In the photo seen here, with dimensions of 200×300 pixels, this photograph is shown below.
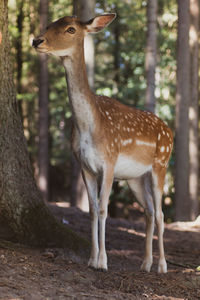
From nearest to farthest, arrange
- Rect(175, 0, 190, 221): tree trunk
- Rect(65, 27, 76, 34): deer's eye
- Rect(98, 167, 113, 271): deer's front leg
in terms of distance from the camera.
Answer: Rect(65, 27, 76, 34): deer's eye → Rect(98, 167, 113, 271): deer's front leg → Rect(175, 0, 190, 221): tree trunk

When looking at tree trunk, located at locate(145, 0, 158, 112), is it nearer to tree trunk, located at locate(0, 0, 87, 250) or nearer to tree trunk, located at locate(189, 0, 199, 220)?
tree trunk, located at locate(189, 0, 199, 220)

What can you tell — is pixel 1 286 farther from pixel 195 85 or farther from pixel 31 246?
pixel 195 85

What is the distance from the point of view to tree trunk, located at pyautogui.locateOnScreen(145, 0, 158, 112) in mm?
14195

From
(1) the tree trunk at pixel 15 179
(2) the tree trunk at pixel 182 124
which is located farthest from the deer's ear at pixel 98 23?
(2) the tree trunk at pixel 182 124

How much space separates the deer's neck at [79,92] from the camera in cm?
712

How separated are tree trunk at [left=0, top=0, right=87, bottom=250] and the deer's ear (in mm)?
1130

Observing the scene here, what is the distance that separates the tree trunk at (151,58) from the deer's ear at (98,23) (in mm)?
6952

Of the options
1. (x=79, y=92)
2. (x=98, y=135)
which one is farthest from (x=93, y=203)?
(x=79, y=92)

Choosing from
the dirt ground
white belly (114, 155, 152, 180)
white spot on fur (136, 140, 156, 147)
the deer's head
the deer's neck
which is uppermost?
the deer's head

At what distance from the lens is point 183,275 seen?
748 cm

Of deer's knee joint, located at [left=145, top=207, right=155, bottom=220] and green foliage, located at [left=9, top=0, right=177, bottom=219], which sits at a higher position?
green foliage, located at [left=9, top=0, right=177, bottom=219]

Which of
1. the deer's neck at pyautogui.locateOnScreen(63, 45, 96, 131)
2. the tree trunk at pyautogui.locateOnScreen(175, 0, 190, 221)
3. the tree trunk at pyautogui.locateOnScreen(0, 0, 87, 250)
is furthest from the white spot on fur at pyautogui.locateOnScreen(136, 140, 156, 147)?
the tree trunk at pyautogui.locateOnScreen(175, 0, 190, 221)

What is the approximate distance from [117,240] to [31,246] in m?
3.28

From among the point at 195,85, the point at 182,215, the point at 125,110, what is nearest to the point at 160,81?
the point at 195,85
